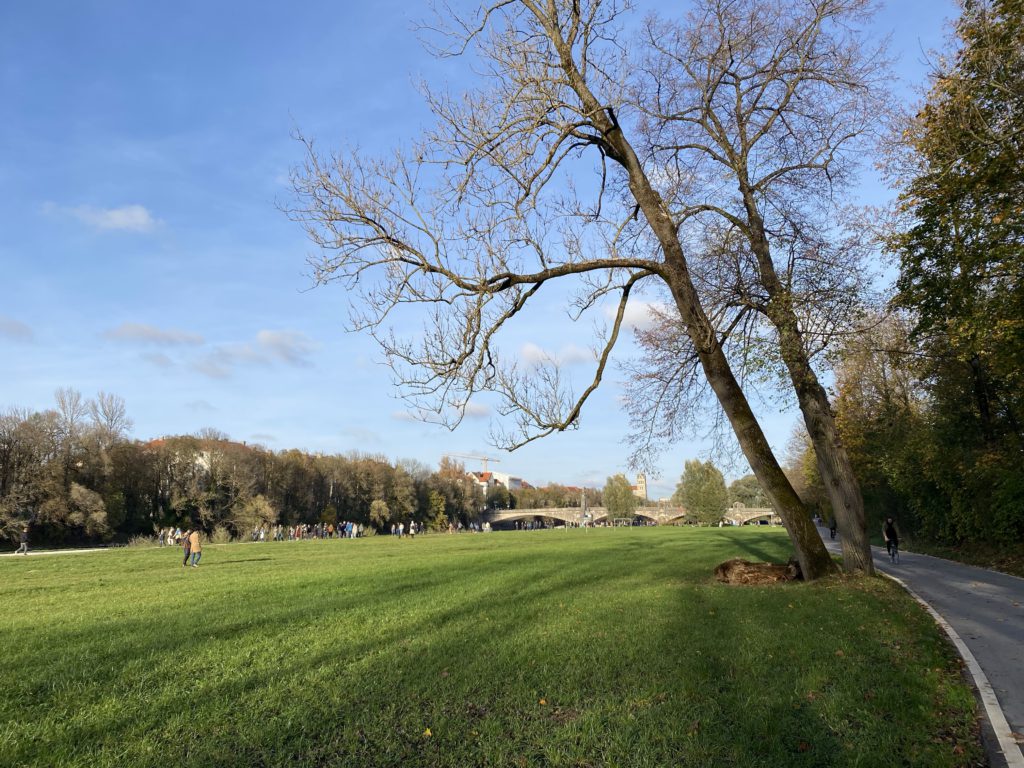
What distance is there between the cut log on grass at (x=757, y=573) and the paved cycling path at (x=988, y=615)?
2.55 meters

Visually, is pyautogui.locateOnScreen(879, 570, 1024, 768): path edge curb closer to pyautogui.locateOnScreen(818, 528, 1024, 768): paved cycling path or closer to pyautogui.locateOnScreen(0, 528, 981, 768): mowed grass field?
pyautogui.locateOnScreen(818, 528, 1024, 768): paved cycling path

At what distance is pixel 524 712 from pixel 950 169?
41.1 ft

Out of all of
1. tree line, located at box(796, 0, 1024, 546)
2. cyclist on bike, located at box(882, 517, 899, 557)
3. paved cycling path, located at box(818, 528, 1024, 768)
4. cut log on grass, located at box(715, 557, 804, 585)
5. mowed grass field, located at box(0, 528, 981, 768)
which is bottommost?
paved cycling path, located at box(818, 528, 1024, 768)

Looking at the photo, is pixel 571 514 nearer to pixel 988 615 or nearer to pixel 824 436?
pixel 824 436

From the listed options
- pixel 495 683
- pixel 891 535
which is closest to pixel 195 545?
pixel 495 683

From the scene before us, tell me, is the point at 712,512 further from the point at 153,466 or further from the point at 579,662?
the point at 579,662

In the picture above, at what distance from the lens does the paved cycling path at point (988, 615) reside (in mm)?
6355


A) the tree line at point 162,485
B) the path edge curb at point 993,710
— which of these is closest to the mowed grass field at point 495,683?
the path edge curb at point 993,710

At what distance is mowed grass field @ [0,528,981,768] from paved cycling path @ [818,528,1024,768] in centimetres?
39

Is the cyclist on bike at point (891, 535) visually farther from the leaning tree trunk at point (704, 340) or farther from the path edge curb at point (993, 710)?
the path edge curb at point (993, 710)

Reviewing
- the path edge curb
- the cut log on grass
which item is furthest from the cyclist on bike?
the path edge curb

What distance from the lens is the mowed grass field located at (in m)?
4.91

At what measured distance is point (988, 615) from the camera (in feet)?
36.7

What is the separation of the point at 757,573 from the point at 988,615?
14.4ft
